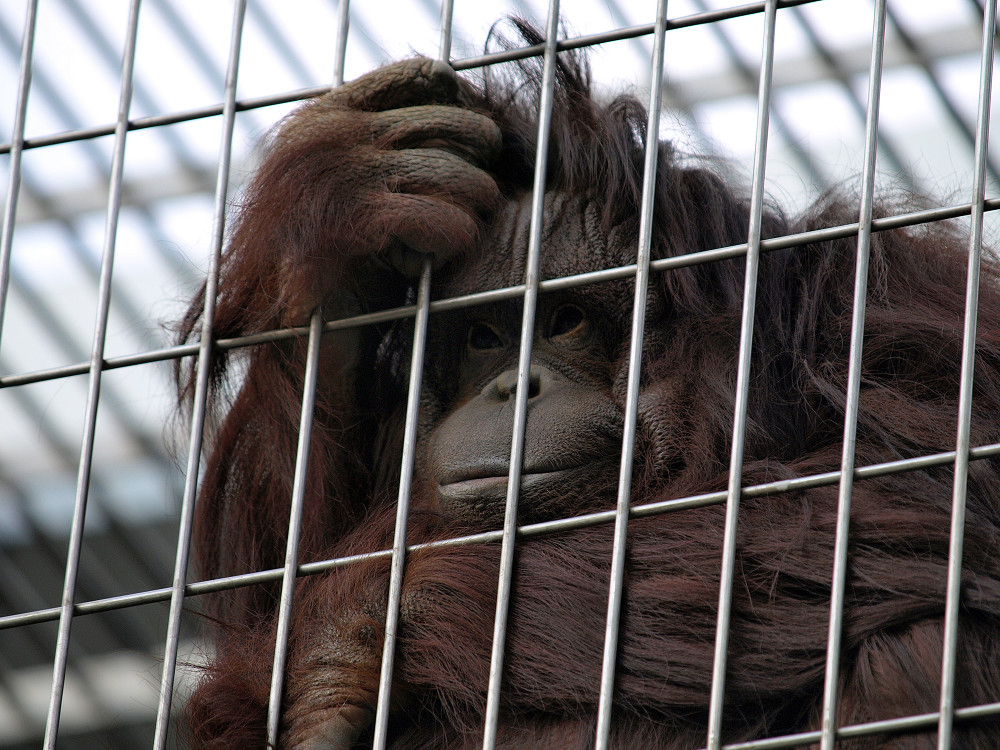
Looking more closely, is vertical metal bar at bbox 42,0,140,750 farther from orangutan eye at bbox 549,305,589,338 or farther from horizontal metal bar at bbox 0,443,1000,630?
orangutan eye at bbox 549,305,589,338

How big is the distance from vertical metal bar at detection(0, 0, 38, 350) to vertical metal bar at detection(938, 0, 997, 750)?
3.71ft

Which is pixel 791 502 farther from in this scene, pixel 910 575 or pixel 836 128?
pixel 836 128

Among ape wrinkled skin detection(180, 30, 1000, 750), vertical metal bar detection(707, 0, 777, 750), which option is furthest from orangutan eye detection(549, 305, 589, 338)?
vertical metal bar detection(707, 0, 777, 750)

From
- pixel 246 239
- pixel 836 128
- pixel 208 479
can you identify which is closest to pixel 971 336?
pixel 246 239

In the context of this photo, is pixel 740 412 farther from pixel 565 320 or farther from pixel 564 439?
pixel 565 320

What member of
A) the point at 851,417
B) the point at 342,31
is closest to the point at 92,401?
the point at 342,31

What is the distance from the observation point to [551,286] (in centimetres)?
166

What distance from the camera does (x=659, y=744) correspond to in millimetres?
1640

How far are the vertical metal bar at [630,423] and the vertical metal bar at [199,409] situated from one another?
46cm

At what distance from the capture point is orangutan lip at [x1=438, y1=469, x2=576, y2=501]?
187cm

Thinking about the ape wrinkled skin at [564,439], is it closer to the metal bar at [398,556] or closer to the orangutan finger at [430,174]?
the orangutan finger at [430,174]

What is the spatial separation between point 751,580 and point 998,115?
2495 mm

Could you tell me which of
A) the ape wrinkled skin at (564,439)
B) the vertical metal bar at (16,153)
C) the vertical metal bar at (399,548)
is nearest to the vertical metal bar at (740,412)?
the ape wrinkled skin at (564,439)

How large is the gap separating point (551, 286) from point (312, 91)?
0.46m
